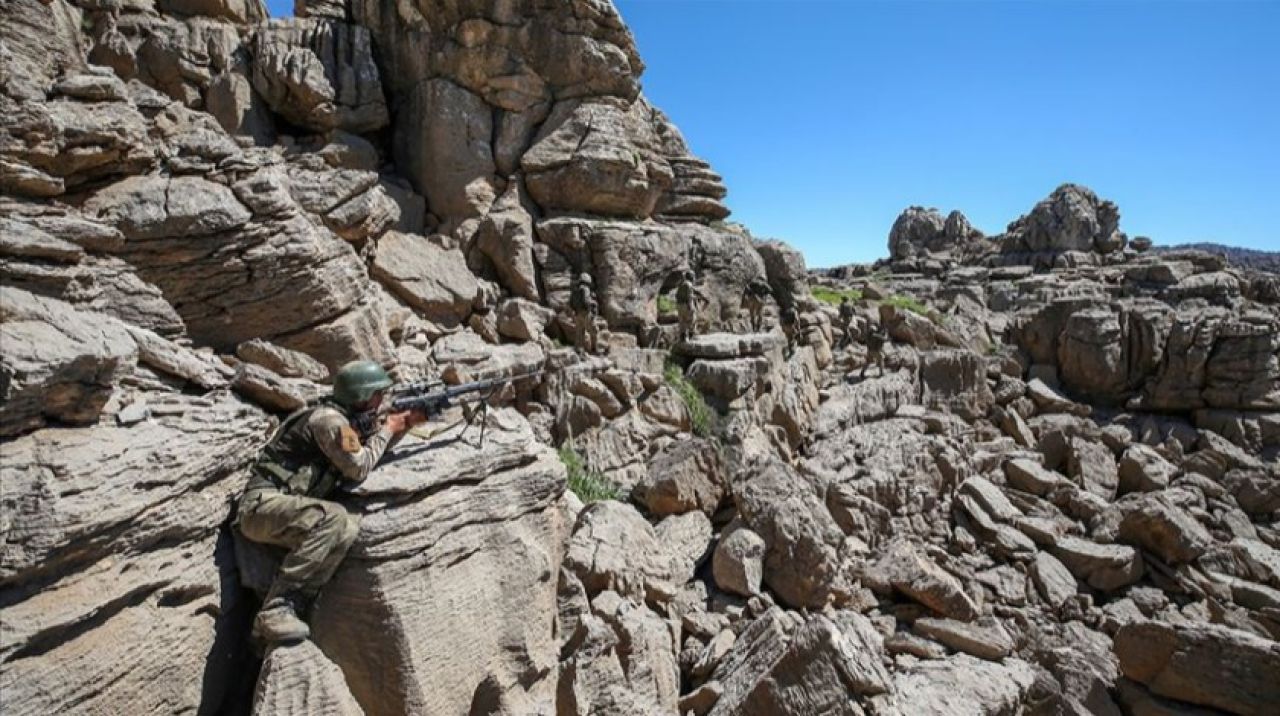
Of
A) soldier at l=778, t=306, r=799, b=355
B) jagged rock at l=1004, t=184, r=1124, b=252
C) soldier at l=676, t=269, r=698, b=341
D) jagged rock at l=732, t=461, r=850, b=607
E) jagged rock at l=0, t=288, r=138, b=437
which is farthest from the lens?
jagged rock at l=1004, t=184, r=1124, b=252

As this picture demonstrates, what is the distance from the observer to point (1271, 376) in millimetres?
19312

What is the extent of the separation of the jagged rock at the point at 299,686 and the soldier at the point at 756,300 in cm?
1351

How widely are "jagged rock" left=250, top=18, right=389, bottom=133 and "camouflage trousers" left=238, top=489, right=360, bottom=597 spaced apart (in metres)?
12.4

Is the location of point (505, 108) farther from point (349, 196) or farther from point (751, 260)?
point (751, 260)

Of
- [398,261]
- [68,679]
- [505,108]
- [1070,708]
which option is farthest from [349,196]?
[1070,708]

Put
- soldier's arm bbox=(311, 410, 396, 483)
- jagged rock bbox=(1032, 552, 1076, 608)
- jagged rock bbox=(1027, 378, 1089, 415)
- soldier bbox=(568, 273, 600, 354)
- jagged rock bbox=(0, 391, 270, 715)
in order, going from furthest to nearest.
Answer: jagged rock bbox=(1027, 378, 1089, 415), soldier bbox=(568, 273, 600, 354), jagged rock bbox=(1032, 552, 1076, 608), soldier's arm bbox=(311, 410, 396, 483), jagged rock bbox=(0, 391, 270, 715)

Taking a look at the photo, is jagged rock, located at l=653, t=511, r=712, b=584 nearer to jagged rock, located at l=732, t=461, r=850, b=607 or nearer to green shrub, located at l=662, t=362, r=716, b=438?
jagged rock, located at l=732, t=461, r=850, b=607

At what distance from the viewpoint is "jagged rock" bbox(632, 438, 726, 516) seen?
10000 mm

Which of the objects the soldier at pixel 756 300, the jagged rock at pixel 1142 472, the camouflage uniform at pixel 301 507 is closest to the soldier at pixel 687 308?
the soldier at pixel 756 300

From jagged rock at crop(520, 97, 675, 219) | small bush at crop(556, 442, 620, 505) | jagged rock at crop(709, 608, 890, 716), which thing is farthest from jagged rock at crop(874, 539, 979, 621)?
jagged rock at crop(520, 97, 675, 219)

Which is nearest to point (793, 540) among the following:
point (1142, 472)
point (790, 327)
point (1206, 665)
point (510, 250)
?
point (1206, 665)

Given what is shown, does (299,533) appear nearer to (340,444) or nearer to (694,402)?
(340,444)

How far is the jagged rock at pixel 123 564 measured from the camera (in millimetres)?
3381

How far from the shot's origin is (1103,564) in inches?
449
